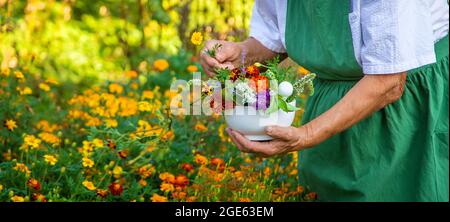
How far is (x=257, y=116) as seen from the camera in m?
2.03

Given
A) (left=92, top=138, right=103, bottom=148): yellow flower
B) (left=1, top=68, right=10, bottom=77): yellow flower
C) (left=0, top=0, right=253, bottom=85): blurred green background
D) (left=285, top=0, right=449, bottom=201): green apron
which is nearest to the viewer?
(left=285, top=0, right=449, bottom=201): green apron

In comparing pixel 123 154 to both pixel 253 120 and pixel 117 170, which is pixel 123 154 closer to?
pixel 117 170

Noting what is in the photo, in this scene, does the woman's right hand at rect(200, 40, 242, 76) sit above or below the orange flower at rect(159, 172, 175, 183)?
above

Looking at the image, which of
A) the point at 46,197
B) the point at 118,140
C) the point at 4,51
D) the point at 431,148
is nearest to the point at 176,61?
the point at 4,51

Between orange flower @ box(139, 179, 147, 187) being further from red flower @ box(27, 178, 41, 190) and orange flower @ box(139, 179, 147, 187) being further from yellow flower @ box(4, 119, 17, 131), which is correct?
yellow flower @ box(4, 119, 17, 131)

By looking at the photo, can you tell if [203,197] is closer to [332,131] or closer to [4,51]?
[332,131]

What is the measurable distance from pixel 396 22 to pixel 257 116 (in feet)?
1.44

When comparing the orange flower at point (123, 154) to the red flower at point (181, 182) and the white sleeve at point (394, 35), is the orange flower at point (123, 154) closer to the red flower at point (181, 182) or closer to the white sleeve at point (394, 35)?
the red flower at point (181, 182)

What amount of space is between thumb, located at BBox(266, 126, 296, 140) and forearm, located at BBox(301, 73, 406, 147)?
42mm

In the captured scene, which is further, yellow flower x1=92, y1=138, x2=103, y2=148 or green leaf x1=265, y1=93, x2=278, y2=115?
yellow flower x1=92, y1=138, x2=103, y2=148

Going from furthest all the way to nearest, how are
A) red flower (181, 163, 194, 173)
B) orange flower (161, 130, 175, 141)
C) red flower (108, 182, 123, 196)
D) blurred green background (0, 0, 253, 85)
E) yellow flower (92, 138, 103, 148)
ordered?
1. blurred green background (0, 0, 253, 85)
2. orange flower (161, 130, 175, 141)
3. red flower (181, 163, 194, 173)
4. yellow flower (92, 138, 103, 148)
5. red flower (108, 182, 123, 196)

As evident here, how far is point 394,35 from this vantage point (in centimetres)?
203

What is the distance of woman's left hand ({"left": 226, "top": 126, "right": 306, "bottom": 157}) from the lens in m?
2.03

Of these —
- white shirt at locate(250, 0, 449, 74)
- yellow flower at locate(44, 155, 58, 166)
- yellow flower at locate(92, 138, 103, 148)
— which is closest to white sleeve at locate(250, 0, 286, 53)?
white shirt at locate(250, 0, 449, 74)
